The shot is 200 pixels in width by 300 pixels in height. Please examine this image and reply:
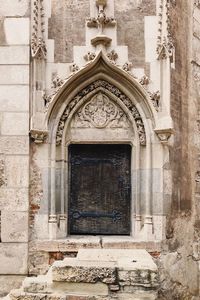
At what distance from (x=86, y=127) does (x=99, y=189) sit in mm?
978

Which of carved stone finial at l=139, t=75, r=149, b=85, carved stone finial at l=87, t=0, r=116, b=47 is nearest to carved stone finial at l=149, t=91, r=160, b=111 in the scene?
carved stone finial at l=139, t=75, r=149, b=85

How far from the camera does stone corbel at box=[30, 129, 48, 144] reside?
630 cm

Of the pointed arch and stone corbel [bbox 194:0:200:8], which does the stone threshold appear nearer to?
the pointed arch

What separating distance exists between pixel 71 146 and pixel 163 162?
1437 millimetres

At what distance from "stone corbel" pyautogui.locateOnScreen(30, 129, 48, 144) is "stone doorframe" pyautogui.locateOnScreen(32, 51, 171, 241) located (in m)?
0.10

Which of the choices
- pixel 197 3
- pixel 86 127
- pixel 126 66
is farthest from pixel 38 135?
pixel 197 3

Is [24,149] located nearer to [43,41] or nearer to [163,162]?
[43,41]

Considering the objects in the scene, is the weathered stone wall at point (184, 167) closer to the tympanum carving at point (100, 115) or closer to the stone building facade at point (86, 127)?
the stone building facade at point (86, 127)

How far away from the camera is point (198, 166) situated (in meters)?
7.32

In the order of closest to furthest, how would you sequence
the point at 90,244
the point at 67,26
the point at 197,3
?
the point at 90,244, the point at 67,26, the point at 197,3

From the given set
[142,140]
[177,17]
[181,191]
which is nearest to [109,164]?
[142,140]

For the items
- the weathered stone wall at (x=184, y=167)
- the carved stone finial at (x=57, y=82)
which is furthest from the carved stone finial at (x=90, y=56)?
the weathered stone wall at (x=184, y=167)

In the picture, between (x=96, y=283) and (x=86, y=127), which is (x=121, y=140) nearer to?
(x=86, y=127)

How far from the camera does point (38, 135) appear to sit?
20.8 ft
